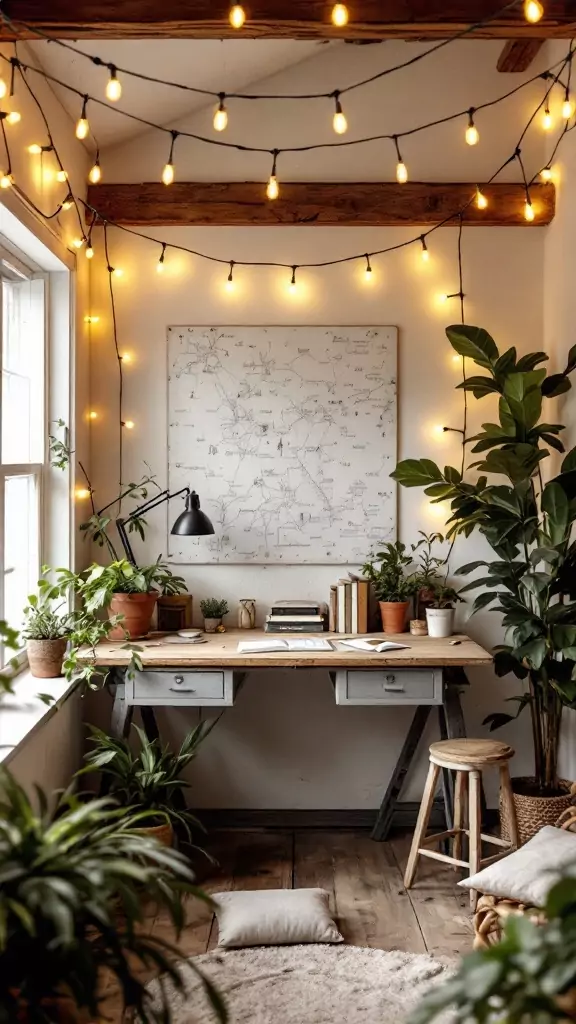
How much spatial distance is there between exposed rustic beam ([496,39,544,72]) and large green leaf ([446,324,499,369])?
1.18 meters

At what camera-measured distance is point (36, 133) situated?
3434 millimetres

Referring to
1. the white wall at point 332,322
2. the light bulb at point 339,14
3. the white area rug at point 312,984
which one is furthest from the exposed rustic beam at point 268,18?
the white area rug at point 312,984

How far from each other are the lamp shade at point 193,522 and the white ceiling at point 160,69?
5.19 ft

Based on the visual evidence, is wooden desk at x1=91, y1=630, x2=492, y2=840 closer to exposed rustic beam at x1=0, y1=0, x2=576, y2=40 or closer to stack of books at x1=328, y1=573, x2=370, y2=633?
stack of books at x1=328, y1=573, x2=370, y2=633

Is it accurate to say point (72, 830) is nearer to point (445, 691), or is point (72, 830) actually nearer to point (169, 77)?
point (445, 691)

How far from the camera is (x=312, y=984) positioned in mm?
2959

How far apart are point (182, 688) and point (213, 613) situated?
593 mm

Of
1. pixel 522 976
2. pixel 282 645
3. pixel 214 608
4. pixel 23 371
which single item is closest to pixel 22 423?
pixel 23 371

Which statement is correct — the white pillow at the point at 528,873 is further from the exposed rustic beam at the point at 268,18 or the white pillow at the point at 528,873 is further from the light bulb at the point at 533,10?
the exposed rustic beam at the point at 268,18

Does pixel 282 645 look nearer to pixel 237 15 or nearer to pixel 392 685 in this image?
pixel 392 685

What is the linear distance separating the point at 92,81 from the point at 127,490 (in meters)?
1.65

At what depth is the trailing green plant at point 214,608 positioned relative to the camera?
4277 mm

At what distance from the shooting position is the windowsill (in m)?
3.00

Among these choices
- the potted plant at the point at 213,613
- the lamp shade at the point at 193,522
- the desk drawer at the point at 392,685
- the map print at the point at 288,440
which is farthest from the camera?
the map print at the point at 288,440
